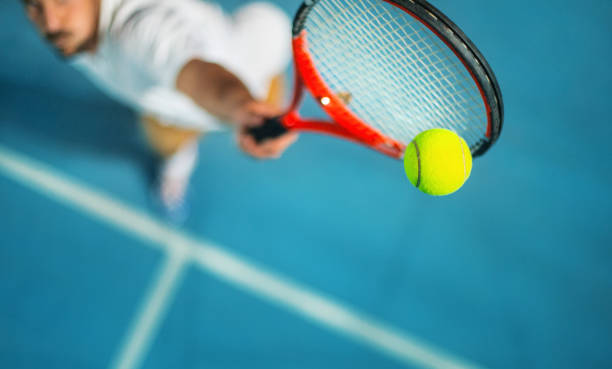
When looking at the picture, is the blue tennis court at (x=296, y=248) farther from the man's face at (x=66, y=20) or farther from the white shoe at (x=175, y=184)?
the man's face at (x=66, y=20)

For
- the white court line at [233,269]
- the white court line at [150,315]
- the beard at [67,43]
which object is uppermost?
the beard at [67,43]

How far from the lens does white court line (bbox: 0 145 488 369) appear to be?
2068 millimetres

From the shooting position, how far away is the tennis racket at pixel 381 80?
1.24 m

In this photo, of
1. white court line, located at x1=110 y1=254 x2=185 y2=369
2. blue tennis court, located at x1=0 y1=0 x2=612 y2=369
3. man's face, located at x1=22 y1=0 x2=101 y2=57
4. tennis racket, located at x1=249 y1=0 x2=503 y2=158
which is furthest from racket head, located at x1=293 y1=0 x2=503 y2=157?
white court line, located at x1=110 y1=254 x2=185 y2=369

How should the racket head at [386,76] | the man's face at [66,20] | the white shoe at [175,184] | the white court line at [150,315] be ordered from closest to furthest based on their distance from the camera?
the racket head at [386,76] < the man's face at [66,20] < the white court line at [150,315] < the white shoe at [175,184]

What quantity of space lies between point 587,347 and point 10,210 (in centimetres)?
268

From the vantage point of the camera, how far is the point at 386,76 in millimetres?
1330

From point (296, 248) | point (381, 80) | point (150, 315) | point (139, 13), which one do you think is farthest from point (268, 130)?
point (150, 315)

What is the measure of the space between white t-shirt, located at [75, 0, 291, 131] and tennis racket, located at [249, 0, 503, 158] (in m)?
0.31

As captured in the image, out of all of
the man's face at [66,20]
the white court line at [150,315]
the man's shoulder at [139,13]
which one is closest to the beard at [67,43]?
the man's face at [66,20]

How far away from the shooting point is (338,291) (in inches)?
84.4

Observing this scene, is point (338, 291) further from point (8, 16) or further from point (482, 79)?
point (8, 16)

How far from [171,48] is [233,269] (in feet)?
3.61

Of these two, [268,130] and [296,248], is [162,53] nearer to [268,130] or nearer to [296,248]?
[268,130]
